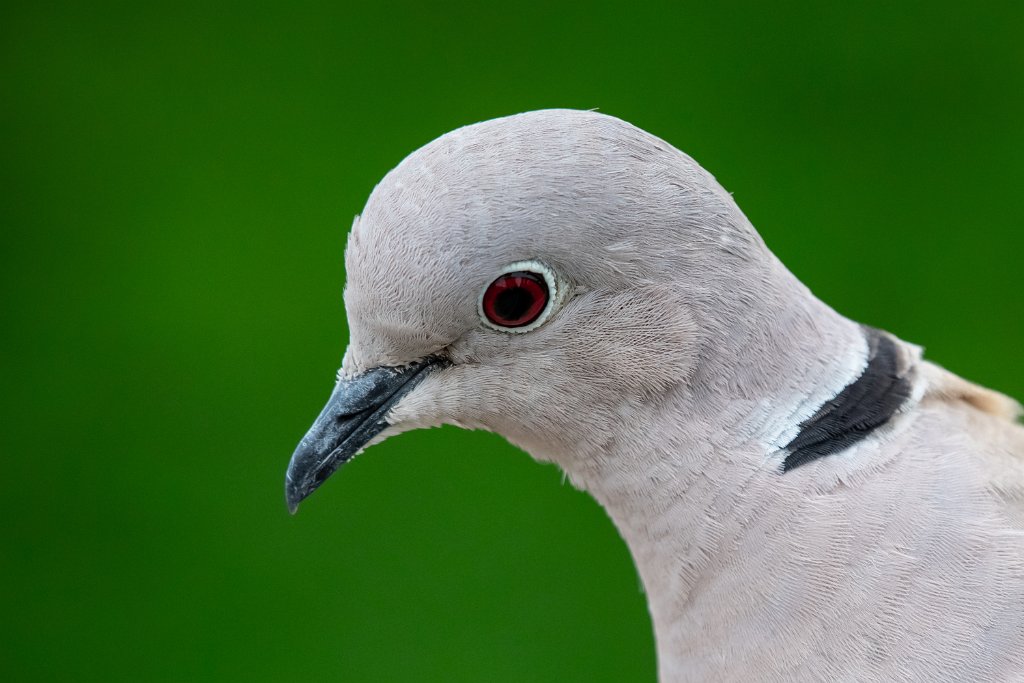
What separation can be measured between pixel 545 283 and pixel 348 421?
407mm

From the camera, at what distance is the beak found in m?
1.89

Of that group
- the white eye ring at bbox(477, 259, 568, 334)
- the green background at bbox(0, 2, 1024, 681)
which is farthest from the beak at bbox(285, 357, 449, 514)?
the green background at bbox(0, 2, 1024, 681)

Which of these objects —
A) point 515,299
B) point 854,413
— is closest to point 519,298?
point 515,299

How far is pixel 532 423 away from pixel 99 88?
3.79m

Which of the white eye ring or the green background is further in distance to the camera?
the green background

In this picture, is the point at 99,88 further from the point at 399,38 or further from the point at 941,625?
the point at 941,625

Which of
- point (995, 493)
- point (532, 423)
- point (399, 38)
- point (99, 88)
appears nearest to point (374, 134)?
point (399, 38)

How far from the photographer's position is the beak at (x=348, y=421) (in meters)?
1.89

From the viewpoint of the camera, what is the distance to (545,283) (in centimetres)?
178

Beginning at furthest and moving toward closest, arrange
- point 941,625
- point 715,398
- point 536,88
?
point 536,88 < point 715,398 < point 941,625

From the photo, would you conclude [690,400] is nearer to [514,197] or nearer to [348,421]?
[514,197]

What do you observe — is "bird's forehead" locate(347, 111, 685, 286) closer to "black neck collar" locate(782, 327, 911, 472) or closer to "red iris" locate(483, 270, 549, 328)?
"red iris" locate(483, 270, 549, 328)

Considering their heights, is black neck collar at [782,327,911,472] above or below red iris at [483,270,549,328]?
below

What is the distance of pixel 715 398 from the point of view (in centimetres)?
183
